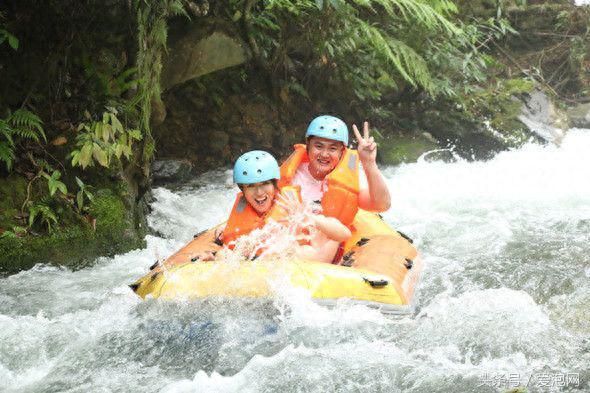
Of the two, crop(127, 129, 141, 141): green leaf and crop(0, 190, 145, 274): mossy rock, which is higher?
crop(127, 129, 141, 141): green leaf

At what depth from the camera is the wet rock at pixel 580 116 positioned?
12.0 metres

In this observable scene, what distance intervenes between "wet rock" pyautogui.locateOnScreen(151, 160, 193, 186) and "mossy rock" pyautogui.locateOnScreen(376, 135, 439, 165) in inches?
116

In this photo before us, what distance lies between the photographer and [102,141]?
6.07 m

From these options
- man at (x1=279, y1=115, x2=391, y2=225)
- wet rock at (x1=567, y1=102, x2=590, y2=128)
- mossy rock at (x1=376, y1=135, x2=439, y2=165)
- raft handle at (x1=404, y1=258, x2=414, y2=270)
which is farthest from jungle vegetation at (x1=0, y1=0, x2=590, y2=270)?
wet rock at (x1=567, y1=102, x2=590, y2=128)

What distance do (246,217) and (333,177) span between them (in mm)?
828

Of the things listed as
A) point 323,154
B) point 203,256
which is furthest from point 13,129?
point 323,154

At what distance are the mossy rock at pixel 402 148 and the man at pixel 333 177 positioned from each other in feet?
15.1

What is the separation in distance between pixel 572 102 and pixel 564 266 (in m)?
7.65

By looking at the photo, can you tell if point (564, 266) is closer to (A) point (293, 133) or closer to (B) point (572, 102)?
(A) point (293, 133)

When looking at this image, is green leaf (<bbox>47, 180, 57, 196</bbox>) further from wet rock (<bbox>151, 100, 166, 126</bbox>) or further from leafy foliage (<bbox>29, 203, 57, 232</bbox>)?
wet rock (<bbox>151, 100, 166, 126</bbox>)

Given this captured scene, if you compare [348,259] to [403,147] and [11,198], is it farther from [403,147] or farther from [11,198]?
[403,147]

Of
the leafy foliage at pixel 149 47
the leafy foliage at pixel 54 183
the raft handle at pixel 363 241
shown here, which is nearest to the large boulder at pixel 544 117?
the raft handle at pixel 363 241

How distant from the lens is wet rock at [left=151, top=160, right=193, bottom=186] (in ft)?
29.1

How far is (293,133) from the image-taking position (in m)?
9.98
